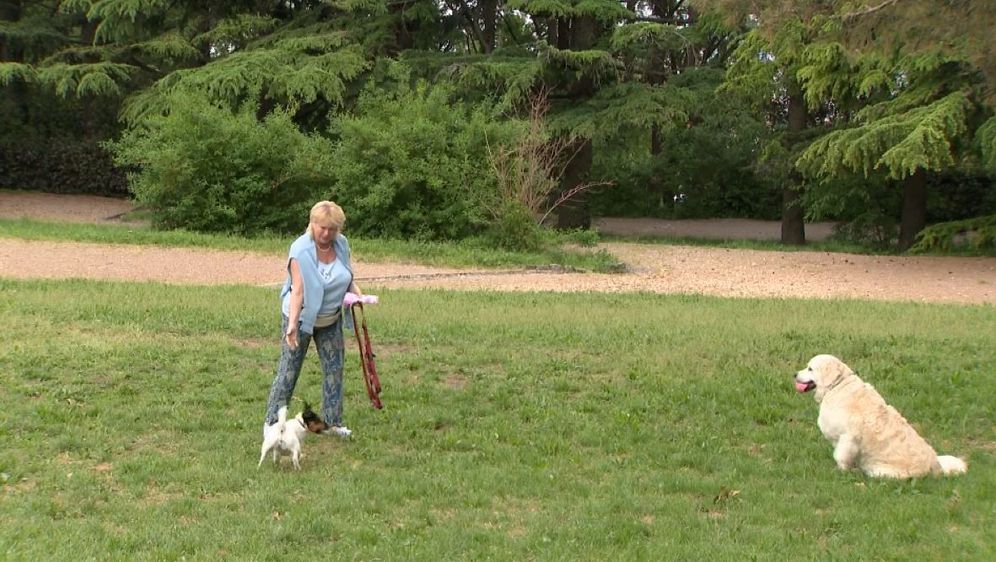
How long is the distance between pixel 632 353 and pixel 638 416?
195 cm

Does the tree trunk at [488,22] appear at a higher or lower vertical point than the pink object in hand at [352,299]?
higher

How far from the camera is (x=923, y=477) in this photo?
18.1ft

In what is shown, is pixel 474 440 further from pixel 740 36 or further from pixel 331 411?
pixel 740 36

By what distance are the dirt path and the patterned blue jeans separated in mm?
6962

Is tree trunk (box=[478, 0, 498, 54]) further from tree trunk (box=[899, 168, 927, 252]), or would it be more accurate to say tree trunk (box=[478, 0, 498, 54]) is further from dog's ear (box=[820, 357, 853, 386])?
dog's ear (box=[820, 357, 853, 386])

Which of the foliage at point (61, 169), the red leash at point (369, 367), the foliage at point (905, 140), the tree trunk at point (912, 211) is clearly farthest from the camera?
the foliage at point (61, 169)

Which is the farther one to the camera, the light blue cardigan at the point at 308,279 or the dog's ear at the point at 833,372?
the light blue cardigan at the point at 308,279

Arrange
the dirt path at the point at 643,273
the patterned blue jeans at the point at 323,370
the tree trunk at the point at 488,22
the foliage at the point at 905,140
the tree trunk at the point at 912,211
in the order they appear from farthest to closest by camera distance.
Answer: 1. the tree trunk at the point at 488,22
2. the tree trunk at the point at 912,211
3. the foliage at the point at 905,140
4. the dirt path at the point at 643,273
5. the patterned blue jeans at the point at 323,370

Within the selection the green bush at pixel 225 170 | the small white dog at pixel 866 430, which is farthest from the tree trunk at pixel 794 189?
the small white dog at pixel 866 430

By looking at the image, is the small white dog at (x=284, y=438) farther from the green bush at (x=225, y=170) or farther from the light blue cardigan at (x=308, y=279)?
the green bush at (x=225, y=170)

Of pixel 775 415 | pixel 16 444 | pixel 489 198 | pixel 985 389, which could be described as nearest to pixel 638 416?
pixel 775 415

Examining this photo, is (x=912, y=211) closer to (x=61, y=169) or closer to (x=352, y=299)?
(x=352, y=299)

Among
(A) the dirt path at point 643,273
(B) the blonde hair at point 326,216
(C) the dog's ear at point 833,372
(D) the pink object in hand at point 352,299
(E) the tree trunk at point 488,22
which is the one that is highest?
(E) the tree trunk at point 488,22

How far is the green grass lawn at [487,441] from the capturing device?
15.4 ft
